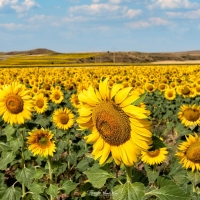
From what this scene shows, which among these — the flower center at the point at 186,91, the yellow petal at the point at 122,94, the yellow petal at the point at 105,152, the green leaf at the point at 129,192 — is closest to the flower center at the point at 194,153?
the green leaf at the point at 129,192

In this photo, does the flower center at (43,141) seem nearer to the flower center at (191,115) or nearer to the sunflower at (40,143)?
the sunflower at (40,143)

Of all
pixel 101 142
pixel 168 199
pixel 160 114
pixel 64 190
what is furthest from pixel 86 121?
pixel 160 114

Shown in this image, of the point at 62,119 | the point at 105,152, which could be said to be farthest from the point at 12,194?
the point at 105,152

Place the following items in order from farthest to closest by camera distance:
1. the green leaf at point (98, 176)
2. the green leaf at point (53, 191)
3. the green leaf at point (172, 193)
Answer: the green leaf at point (53, 191) < the green leaf at point (98, 176) < the green leaf at point (172, 193)

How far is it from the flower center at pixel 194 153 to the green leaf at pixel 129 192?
4.48 feet

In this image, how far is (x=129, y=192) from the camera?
90.5 inches

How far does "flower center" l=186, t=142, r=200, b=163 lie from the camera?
351 cm

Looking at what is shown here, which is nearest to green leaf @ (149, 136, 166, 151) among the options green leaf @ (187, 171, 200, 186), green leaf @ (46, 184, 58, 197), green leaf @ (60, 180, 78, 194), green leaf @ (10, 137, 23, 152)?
green leaf @ (187, 171, 200, 186)

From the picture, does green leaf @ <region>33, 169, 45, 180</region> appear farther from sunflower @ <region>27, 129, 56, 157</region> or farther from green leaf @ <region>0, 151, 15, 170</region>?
green leaf @ <region>0, 151, 15, 170</region>

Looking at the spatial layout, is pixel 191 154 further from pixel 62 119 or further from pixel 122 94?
pixel 62 119

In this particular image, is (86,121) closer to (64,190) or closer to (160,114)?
(64,190)

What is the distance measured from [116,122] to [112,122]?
2 cm

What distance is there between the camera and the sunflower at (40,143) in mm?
4516

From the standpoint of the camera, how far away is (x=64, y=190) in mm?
4469
